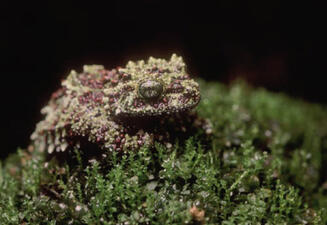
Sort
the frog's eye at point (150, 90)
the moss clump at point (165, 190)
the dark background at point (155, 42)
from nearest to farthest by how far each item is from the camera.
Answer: the moss clump at point (165, 190) → the frog's eye at point (150, 90) → the dark background at point (155, 42)

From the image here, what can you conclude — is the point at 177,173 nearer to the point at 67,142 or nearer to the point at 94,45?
the point at 67,142

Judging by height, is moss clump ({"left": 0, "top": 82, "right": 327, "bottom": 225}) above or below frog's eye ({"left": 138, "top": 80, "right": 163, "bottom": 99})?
below

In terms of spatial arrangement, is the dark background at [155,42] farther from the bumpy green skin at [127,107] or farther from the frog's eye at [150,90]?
the frog's eye at [150,90]

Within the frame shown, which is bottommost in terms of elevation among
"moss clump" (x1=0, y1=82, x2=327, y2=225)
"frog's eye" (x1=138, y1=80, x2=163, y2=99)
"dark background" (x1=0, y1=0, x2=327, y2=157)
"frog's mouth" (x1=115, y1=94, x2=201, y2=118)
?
"moss clump" (x1=0, y1=82, x2=327, y2=225)

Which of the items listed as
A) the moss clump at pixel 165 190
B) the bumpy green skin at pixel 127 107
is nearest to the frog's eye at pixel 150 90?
the bumpy green skin at pixel 127 107

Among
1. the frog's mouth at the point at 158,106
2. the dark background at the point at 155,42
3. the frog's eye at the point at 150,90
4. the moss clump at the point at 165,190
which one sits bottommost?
the moss clump at the point at 165,190

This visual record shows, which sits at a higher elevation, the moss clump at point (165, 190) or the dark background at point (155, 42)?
the dark background at point (155, 42)

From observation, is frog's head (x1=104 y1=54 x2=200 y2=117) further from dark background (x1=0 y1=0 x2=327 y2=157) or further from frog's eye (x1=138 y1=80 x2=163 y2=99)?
dark background (x1=0 y1=0 x2=327 y2=157)

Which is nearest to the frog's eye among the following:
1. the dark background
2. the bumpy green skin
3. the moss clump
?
the bumpy green skin
